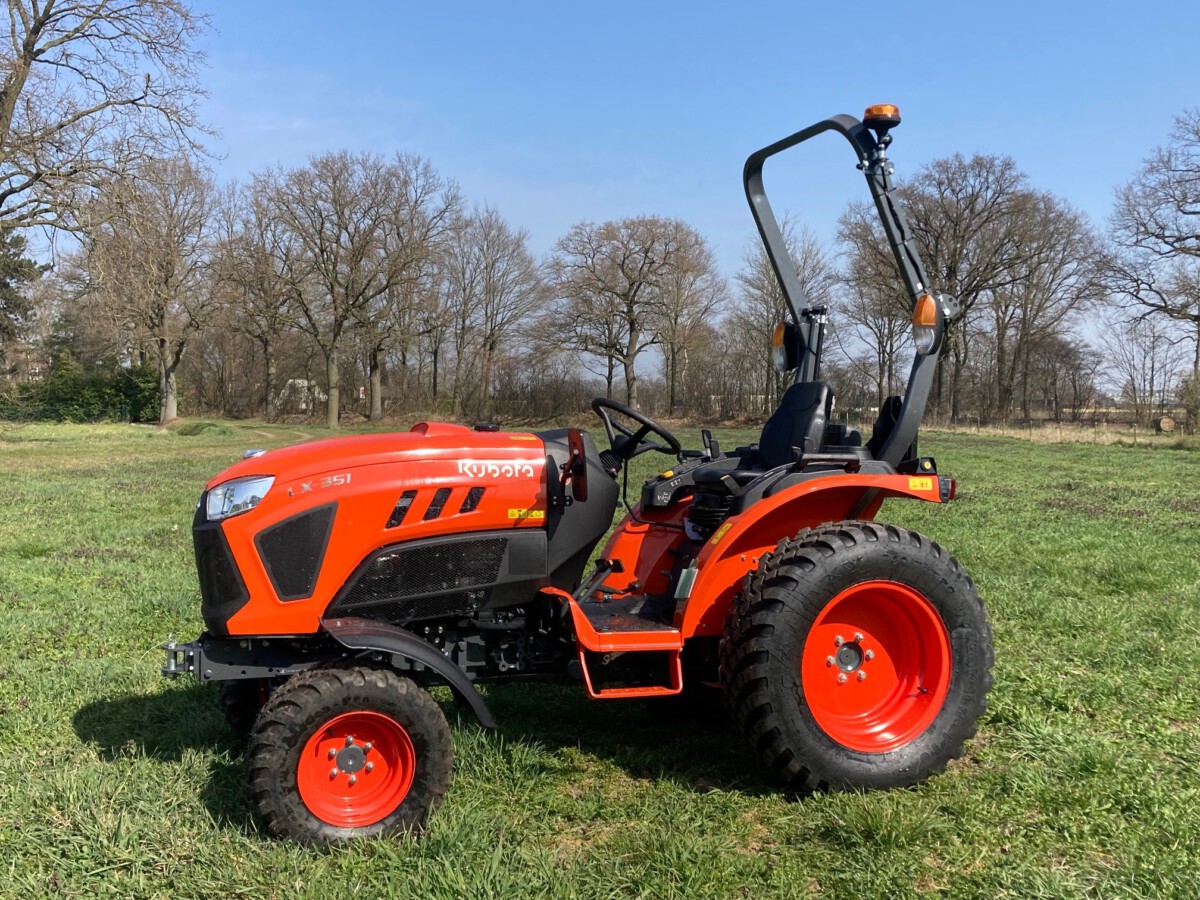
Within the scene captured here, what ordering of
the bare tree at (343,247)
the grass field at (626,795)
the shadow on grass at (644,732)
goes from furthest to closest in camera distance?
the bare tree at (343,247)
the shadow on grass at (644,732)
the grass field at (626,795)

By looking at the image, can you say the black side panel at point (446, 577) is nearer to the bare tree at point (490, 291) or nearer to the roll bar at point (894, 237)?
the roll bar at point (894, 237)

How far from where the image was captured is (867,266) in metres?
35.1

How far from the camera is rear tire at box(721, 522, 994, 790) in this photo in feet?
9.64

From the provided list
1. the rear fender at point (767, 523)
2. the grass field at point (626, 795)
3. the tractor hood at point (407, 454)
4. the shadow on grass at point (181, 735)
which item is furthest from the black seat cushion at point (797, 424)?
the shadow on grass at point (181, 735)

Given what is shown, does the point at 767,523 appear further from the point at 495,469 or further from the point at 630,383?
the point at 630,383

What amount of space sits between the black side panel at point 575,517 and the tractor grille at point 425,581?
219mm

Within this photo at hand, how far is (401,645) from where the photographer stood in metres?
2.82

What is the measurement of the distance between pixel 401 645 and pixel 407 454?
0.65 m

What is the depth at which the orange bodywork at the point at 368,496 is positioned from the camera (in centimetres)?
284

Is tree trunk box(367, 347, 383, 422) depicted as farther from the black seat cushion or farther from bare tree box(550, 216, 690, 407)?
the black seat cushion

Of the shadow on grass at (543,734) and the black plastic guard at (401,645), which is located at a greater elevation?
the black plastic guard at (401,645)

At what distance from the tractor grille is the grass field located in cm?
69

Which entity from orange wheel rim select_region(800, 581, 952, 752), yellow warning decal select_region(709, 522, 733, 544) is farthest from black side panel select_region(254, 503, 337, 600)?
orange wheel rim select_region(800, 581, 952, 752)

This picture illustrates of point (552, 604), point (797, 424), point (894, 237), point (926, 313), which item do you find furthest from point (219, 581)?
point (894, 237)
